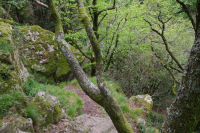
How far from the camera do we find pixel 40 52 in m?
7.38

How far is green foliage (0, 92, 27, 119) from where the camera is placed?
3105mm

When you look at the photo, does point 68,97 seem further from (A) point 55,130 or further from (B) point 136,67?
(B) point 136,67

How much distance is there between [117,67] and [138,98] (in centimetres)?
332

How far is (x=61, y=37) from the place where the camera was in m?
3.16

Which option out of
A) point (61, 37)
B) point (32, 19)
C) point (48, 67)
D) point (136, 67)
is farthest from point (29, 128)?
point (32, 19)

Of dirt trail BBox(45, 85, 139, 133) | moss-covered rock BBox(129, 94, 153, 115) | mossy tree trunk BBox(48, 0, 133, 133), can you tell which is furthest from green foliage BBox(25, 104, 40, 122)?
moss-covered rock BBox(129, 94, 153, 115)

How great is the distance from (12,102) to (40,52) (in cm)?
457


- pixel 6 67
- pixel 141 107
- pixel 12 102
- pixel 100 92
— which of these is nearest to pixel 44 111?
pixel 12 102

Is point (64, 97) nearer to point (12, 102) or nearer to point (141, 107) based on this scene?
point (12, 102)

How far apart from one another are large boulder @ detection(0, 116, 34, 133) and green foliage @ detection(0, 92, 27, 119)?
0.84 ft

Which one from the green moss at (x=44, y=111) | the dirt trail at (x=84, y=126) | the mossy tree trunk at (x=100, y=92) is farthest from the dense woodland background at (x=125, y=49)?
the mossy tree trunk at (x=100, y=92)

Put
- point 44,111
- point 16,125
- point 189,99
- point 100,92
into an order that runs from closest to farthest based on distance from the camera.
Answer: point 189,99 < point 100,92 < point 16,125 < point 44,111

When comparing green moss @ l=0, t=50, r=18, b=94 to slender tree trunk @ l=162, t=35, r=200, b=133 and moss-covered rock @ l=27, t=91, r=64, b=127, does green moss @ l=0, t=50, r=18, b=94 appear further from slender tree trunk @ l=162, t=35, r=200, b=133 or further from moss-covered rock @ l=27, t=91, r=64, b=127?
slender tree trunk @ l=162, t=35, r=200, b=133

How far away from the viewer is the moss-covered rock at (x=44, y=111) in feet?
11.5
